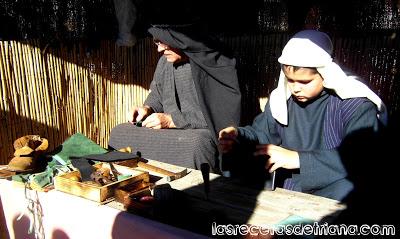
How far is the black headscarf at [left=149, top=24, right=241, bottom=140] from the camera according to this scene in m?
3.46

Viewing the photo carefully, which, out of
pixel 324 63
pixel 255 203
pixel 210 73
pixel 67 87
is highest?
pixel 324 63

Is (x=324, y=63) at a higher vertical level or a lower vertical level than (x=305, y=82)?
higher

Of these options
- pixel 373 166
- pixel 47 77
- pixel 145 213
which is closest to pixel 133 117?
pixel 47 77

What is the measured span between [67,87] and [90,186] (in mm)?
2371

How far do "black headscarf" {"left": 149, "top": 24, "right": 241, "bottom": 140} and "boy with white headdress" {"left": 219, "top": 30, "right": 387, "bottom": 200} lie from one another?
3.40 ft

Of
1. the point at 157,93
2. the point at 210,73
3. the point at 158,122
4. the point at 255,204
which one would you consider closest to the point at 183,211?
the point at 255,204

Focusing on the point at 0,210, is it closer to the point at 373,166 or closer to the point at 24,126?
the point at 24,126

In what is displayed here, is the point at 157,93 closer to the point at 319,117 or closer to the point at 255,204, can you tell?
the point at 319,117

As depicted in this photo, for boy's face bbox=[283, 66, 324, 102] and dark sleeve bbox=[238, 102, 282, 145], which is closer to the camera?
boy's face bbox=[283, 66, 324, 102]

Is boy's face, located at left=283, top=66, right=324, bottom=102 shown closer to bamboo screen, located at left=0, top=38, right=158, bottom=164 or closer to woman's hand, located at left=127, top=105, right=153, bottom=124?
woman's hand, located at left=127, top=105, right=153, bottom=124

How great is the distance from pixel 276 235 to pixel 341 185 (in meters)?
0.91

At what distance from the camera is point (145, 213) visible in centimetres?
181

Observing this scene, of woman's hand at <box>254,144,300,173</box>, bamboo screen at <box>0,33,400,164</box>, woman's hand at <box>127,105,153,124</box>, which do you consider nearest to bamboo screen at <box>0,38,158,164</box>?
bamboo screen at <box>0,33,400,164</box>

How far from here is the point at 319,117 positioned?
254 centimetres
